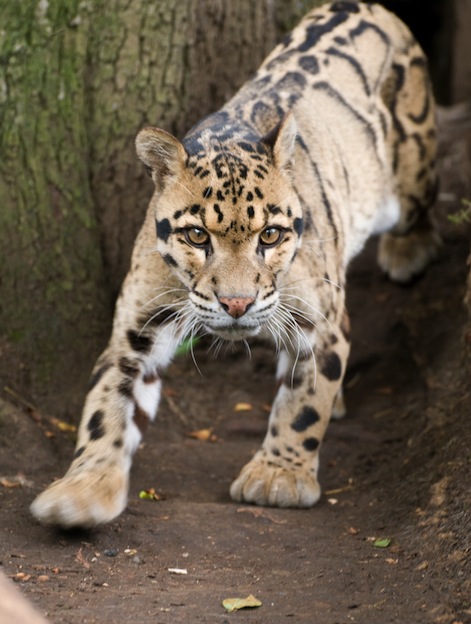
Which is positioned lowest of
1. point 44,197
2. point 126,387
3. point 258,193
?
point 126,387

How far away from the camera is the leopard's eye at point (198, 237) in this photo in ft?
16.5

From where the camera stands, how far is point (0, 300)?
6.20m

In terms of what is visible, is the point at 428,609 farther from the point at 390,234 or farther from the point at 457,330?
the point at 390,234

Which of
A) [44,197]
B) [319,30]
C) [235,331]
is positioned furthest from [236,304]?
[319,30]

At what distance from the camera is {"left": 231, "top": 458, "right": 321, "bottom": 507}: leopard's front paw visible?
5609 mm

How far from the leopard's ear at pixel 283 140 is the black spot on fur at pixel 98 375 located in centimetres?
145

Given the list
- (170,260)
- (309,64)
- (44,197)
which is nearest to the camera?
(170,260)

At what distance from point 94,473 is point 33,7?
289 centimetres

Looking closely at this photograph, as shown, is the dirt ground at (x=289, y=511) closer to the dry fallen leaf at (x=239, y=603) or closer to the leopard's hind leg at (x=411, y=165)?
the dry fallen leaf at (x=239, y=603)

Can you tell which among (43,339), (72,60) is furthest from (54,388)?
Answer: (72,60)

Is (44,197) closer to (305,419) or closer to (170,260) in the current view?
(170,260)

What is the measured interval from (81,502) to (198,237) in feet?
4.65

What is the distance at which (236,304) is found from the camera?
15.9ft

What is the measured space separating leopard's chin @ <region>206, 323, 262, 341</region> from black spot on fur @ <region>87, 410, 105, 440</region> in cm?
78
